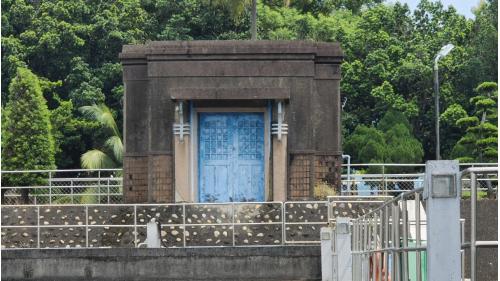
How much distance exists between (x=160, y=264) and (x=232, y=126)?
5.69 metres

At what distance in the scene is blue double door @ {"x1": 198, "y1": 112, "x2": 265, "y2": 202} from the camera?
25219 mm

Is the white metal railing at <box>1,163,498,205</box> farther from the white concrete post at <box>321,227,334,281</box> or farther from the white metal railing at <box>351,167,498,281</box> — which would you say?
the white metal railing at <box>351,167,498,281</box>

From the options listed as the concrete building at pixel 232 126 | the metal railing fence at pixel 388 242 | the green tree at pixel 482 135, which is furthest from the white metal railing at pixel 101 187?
the metal railing fence at pixel 388 242

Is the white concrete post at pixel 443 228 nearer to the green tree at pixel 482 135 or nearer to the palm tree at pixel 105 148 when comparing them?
the green tree at pixel 482 135

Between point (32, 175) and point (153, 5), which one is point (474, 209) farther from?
point (153, 5)

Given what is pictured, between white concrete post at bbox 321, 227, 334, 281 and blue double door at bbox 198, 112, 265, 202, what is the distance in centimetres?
555

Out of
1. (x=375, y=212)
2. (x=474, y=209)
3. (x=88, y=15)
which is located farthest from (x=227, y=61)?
(x=88, y=15)

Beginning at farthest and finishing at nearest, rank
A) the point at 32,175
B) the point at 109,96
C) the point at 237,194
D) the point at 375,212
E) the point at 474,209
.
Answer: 1. the point at 109,96
2. the point at 32,175
3. the point at 237,194
4. the point at 375,212
5. the point at 474,209

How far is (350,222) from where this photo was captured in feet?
59.7

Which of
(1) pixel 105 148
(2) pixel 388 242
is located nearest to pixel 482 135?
(1) pixel 105 148

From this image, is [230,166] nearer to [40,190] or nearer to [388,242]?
[40,190]

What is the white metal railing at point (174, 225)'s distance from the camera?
22312 millimetres

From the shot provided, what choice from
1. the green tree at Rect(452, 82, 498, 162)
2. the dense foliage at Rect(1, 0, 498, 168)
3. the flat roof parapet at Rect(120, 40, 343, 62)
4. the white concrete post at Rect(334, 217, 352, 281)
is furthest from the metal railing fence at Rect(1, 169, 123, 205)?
the white concrete post at Rect(334, 217, 352, 281)

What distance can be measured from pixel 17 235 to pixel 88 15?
2392 cm
